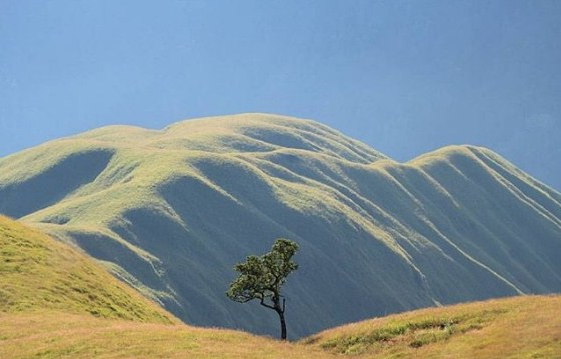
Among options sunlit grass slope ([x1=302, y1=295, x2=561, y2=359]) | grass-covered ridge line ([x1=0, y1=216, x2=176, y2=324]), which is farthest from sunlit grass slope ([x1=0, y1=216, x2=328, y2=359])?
sunlit grass slope ([x1=302, y1=295, x2=561, y2=359])

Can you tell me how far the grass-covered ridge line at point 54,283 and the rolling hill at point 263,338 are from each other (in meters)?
0.20

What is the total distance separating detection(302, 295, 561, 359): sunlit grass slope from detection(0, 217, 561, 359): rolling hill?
0.22 ft

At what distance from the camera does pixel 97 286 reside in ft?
251

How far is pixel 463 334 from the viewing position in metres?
49.2

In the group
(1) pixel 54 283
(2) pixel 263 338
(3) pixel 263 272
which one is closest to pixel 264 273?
(3) pixel 263 272

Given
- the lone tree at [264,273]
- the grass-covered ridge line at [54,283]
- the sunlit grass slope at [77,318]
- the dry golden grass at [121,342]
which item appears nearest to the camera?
the dry golden grass at [121,342]

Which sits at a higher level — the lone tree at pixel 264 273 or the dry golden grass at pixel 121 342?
the lone tree at pixel 264 273

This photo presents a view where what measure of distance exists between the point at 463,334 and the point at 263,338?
1647cm

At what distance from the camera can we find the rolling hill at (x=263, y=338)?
148ft

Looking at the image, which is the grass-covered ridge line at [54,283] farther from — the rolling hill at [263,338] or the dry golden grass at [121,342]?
the dry golden grass at [121,342]

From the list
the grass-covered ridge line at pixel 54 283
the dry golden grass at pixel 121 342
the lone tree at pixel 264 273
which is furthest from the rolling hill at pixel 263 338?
the lone tree at pixel 264 273

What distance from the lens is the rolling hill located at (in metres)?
45.1

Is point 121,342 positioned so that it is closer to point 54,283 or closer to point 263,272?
point 263,272

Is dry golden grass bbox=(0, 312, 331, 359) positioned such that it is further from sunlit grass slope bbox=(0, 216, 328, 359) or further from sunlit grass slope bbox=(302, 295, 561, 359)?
sunlit grass slope bbox=(302, 295, 561, 359)
